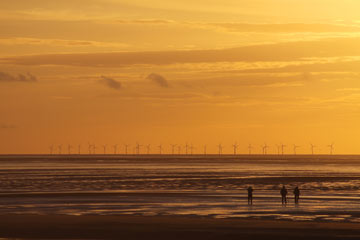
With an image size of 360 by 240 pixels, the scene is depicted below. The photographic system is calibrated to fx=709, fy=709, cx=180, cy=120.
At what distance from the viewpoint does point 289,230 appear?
164 ft

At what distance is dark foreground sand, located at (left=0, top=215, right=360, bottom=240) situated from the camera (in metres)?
47.3

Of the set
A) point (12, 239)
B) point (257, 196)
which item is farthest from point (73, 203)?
point (12, 239)

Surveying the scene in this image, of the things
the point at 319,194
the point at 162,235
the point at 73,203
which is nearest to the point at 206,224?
the point at 162,235

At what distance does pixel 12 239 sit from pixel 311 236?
64.3 feet

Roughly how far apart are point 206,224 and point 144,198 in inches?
1134

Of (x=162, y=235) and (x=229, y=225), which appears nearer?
(x=162, y=235)

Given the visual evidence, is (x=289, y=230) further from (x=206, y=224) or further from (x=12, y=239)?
(x=12, y=239)

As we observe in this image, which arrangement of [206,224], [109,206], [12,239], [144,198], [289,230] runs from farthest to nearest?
1. [144,198]
2. [109,206]
3. [206,224]
4. [289,230]
5. [12,239]

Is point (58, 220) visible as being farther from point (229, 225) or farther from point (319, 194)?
point (319, 194)

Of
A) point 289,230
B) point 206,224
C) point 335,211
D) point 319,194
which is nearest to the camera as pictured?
point 289,230

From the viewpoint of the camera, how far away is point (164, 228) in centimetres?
5100

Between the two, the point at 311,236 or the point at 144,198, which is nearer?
the point at 311,236

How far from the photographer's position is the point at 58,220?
184 ft

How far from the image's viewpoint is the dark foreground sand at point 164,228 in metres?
47.3
